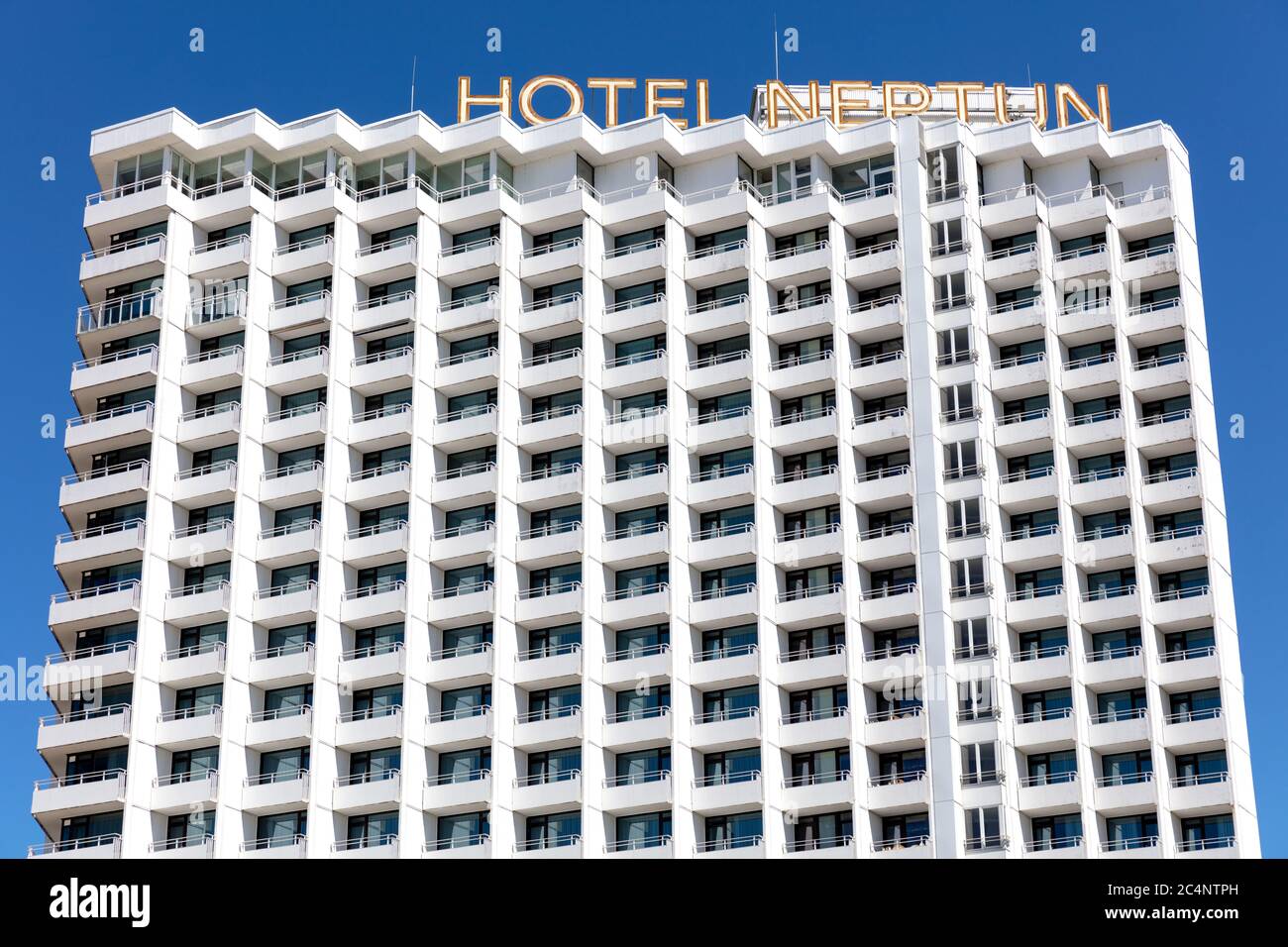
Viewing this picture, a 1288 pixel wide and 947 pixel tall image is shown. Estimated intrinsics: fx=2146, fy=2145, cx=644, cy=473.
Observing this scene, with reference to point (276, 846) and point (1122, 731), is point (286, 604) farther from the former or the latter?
point (1122, 731)

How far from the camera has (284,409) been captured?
358 feet

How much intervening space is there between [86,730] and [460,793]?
18.6 m

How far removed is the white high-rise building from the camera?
96.7m

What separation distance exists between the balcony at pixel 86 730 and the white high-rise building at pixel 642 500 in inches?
7.1

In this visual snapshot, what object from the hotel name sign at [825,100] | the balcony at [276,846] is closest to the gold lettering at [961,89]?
the hotel name sign at [825,100]

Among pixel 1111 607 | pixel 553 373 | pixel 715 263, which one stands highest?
pixel 715 263

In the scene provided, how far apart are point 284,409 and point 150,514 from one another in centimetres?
865

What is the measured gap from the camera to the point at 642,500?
4065 inches

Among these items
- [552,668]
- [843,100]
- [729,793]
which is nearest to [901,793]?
[729,793]

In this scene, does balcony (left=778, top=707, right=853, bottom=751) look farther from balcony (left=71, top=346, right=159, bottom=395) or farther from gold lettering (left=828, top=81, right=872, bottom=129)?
balcony (left=71, top=346, right=159, bottom=395)

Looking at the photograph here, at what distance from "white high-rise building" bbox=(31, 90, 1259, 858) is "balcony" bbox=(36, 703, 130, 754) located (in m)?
0.18

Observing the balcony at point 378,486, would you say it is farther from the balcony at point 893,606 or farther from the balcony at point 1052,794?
the balcony at point 1052,794

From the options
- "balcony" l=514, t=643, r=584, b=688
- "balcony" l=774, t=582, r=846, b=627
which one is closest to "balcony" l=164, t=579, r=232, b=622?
"balcony" l=514, t=643, r=584, b=688
